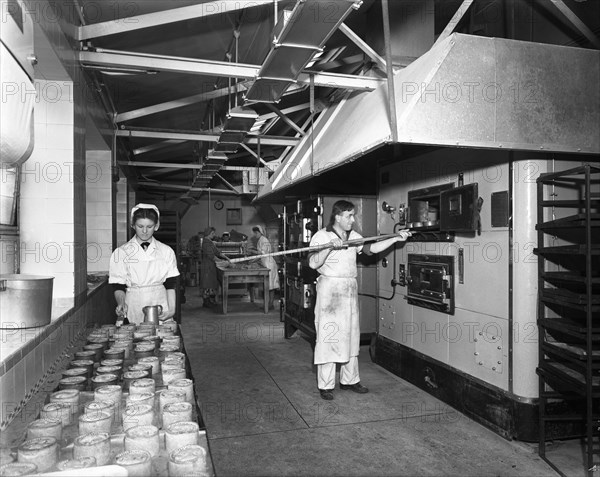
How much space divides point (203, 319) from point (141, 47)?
4669 mm

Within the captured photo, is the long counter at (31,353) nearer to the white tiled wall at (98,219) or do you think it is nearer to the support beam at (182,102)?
the white tiled wall at (98,219)

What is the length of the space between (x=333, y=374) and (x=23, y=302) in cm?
257

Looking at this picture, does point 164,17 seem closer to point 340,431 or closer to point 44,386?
point 44,386

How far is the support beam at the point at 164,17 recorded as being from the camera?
3.23 meters

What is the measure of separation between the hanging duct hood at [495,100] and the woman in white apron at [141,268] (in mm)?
1531

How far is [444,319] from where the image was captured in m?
3.73

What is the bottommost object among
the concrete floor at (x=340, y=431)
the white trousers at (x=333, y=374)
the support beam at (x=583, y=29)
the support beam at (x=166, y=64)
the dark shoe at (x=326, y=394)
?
the concrete floor at (x=340, y=431)

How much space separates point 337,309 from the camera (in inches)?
157

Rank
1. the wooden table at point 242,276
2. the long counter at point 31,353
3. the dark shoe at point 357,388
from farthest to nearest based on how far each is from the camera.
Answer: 1. the wooden table at point 242,276
2. the dark shoe at point 357,388
3. the long counter at point 31,353

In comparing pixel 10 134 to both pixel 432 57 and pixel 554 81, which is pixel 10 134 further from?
pixel 554 81

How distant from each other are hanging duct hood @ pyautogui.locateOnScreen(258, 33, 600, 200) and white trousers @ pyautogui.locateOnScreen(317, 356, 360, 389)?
187 centimetres

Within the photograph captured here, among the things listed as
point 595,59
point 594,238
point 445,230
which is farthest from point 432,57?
point 594,238

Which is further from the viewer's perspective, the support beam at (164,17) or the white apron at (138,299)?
the white apron at (138,299)

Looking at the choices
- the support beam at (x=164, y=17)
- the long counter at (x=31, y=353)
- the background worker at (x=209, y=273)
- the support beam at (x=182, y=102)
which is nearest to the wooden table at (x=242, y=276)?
the background worker at (x=209, y=273)
